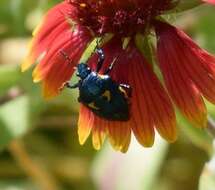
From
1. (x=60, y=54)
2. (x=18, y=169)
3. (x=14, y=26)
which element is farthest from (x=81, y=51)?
(x=18, y=169)

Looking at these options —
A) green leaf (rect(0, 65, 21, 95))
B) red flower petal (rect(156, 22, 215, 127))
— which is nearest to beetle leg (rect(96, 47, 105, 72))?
red flower petal (rect(156, 22, 215, 127))

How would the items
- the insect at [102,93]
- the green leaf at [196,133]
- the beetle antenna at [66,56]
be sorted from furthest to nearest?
1. the green leaf at [196,133]
2. the beetle antenna at [66,56]
3. the insect at [102,93]

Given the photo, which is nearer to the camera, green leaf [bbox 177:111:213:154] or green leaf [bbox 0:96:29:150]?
green leaf [bbox 177:111:213:154]

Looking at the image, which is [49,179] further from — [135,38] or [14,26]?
[135,38]

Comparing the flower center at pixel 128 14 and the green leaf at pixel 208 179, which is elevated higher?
the flower center at pixel 128 14

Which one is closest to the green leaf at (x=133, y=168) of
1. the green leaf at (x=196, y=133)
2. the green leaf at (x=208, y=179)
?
the green leaf at (x=196, y=133)

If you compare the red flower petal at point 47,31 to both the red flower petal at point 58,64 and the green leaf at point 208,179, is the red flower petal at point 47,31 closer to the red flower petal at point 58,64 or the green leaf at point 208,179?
the red flower petal at point 58,64

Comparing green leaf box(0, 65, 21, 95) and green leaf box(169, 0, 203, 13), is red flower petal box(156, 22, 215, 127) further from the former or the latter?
green leaf box(0, 65, 21, 95)

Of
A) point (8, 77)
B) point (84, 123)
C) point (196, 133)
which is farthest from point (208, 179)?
point (8, 77)
